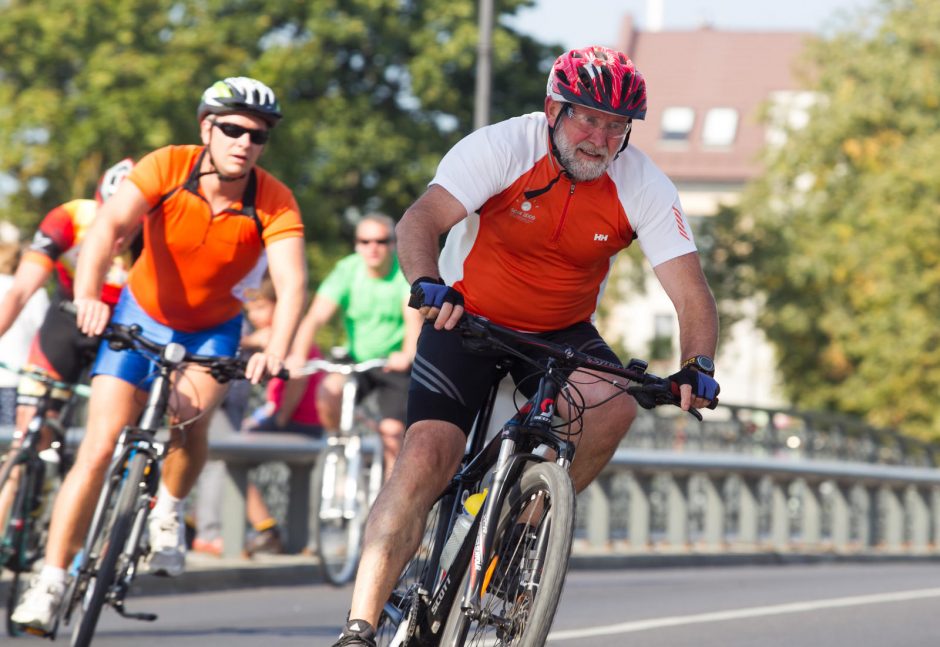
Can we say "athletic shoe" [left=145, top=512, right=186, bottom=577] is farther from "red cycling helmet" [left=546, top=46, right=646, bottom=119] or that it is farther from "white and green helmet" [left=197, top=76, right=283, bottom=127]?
"red cycling helmet" [left=546, top=46, right=646, bottom=119]

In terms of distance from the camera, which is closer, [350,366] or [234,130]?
[234,130]

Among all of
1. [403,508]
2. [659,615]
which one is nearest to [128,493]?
[403,508]

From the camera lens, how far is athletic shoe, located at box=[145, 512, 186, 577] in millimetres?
7512

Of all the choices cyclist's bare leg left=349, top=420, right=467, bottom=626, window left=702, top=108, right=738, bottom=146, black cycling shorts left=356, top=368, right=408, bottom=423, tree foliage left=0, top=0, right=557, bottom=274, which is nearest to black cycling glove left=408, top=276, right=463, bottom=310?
cyclist's bare leg left=349, top=420, right=467, bottom=626

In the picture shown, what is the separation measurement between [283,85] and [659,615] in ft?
98.9

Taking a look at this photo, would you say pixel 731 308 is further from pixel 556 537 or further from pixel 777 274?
pixel 556 537

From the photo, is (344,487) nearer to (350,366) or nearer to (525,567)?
(350,366)

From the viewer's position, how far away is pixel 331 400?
39.9 ft

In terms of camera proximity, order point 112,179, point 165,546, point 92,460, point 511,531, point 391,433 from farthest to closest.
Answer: point 391,433
point 112,179
point 165,546
point 92,460
point 511,531

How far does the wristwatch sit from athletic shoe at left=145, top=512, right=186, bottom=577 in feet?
8.57

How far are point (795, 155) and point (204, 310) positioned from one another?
40738 mm

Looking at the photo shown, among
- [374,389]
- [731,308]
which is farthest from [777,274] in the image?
[374,389]

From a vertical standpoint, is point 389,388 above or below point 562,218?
above

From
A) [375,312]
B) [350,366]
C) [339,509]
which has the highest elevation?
[375,312]
